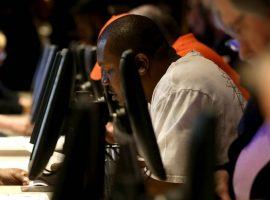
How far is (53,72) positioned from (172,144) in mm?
502

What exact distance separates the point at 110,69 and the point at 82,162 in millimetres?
1317

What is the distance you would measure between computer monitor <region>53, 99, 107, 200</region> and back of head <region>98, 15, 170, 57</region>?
50.2 inches

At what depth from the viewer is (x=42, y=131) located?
2.41m

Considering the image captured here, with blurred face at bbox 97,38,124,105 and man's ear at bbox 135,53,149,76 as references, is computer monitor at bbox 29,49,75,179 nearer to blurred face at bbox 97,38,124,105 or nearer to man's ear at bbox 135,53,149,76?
blurred face at bbox 97,38,124,105

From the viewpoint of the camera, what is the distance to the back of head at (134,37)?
9.32 feet

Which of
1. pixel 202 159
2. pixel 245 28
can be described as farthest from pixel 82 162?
pixel 245 28

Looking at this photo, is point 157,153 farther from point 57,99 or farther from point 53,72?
point 53,72

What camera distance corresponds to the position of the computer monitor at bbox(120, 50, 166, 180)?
203 centimetres

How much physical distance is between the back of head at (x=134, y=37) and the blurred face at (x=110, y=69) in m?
0.01

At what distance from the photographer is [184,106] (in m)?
2.62

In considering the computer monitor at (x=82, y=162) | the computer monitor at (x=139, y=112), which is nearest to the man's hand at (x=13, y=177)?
the computer monitor at (x=139, y=112)

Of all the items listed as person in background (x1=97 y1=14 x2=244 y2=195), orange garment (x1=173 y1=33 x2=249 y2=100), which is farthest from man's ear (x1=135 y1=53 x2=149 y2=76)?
orange garment (x1=173 y1=33 x2=249 y2=100)

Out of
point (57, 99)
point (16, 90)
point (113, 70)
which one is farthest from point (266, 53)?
point (16, 90)

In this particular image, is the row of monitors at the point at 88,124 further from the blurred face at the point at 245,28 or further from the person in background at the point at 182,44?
the person in background at the point at 182,44
